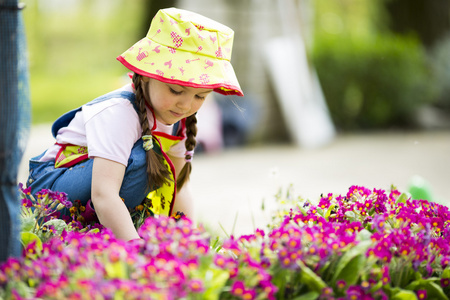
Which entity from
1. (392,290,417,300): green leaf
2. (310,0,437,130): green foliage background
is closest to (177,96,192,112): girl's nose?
(392,290,417,300): green leaf

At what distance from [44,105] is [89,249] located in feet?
50.2

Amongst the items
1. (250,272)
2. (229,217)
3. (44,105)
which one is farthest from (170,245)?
(44,105)

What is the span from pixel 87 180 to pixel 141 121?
0.32m

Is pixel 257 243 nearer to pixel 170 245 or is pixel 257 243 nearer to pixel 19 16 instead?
pixel 170 245

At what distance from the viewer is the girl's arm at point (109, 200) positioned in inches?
82.7

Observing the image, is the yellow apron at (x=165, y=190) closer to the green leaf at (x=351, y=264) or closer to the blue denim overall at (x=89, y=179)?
the blue denim overall at (x=89, y=179)

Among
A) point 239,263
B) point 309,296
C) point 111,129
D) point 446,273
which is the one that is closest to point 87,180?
point 111,129

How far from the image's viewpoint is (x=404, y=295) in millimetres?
1748

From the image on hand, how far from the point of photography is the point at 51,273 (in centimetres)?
153

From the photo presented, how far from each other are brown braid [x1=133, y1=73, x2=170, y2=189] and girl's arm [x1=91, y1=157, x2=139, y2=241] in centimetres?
20

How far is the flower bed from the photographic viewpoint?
1447 millimetres

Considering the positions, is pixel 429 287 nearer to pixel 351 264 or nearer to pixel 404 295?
pixel 404 295

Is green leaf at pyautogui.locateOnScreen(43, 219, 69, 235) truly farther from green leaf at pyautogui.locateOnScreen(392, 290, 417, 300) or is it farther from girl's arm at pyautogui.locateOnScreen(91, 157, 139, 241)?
green leaf at pyautogui.locateOnScreen(392, 290, 417, 300)

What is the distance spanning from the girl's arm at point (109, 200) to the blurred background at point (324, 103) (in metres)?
2.63
